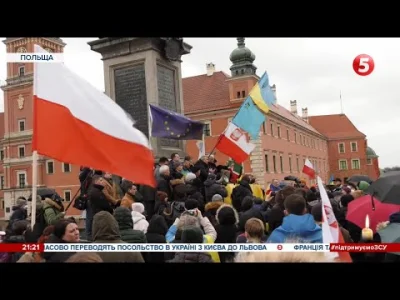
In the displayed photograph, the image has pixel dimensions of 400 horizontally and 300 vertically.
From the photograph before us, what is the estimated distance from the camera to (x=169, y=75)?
34.2ft

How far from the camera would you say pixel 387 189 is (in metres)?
4.95

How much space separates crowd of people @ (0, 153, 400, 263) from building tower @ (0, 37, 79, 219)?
24 cm

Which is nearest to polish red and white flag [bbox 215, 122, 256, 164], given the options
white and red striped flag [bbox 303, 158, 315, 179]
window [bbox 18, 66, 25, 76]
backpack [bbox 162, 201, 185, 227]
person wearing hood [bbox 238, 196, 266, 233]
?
white and red striped flag [bbox 303, 158, 315, 179]

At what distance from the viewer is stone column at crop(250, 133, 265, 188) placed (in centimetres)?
1158

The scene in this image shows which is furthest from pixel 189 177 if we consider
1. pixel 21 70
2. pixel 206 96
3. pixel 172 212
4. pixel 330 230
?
pixel 206 96

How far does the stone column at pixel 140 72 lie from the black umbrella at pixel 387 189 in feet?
17.5

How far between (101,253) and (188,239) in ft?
2.48

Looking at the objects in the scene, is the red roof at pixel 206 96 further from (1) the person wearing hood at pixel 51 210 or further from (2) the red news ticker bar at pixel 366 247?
(2) the red news ticker bar at pixel 366 247

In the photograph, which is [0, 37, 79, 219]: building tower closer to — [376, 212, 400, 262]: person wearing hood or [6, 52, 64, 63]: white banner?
[6, 52, 64, 63]: white banner

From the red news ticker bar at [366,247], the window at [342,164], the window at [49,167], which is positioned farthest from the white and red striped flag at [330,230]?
the window at [342,164]
